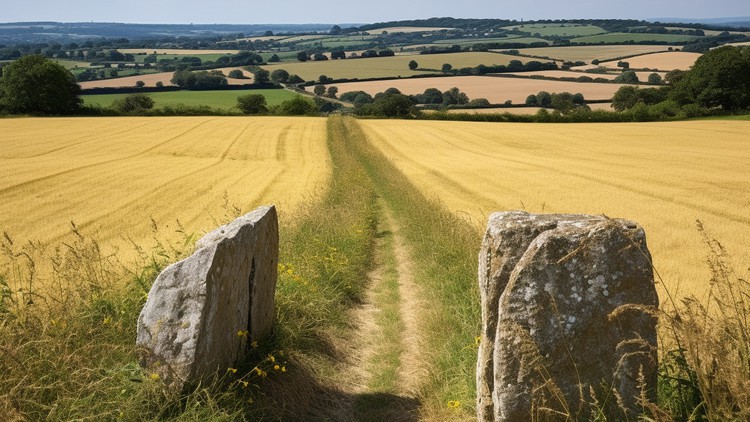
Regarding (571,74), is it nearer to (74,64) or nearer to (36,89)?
(36,89)

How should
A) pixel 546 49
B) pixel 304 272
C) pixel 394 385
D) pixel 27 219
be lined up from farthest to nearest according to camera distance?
1. pixel 546 49
2. pixel 27 219
3. pixel 304 272
4. pixel 394 385

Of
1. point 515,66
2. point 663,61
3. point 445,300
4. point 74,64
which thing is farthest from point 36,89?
point 663,61

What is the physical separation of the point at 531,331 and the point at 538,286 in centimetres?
34

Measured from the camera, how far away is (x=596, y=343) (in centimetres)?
462

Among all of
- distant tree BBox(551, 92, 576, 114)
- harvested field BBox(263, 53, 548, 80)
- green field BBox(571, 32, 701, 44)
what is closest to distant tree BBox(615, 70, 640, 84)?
distant tree BBox(551, 92, 576, 114)

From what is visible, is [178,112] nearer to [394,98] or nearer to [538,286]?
[394,98]

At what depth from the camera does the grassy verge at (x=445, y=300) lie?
5.96m

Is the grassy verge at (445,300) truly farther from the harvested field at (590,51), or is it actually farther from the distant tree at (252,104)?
the harvested field at (590,51)

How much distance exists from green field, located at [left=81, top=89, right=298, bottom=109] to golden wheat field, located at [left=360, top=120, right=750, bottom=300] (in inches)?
1254

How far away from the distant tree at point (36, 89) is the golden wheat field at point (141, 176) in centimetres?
1470

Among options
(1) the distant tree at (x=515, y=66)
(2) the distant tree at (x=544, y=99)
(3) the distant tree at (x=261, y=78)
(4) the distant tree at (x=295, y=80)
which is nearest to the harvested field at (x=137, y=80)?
(3) the distant tree at (x=261, y=78)

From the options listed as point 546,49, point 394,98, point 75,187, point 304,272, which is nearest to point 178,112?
point 394,98

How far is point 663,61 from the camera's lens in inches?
3868

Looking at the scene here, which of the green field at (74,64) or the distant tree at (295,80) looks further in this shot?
the green field at (74,64)
